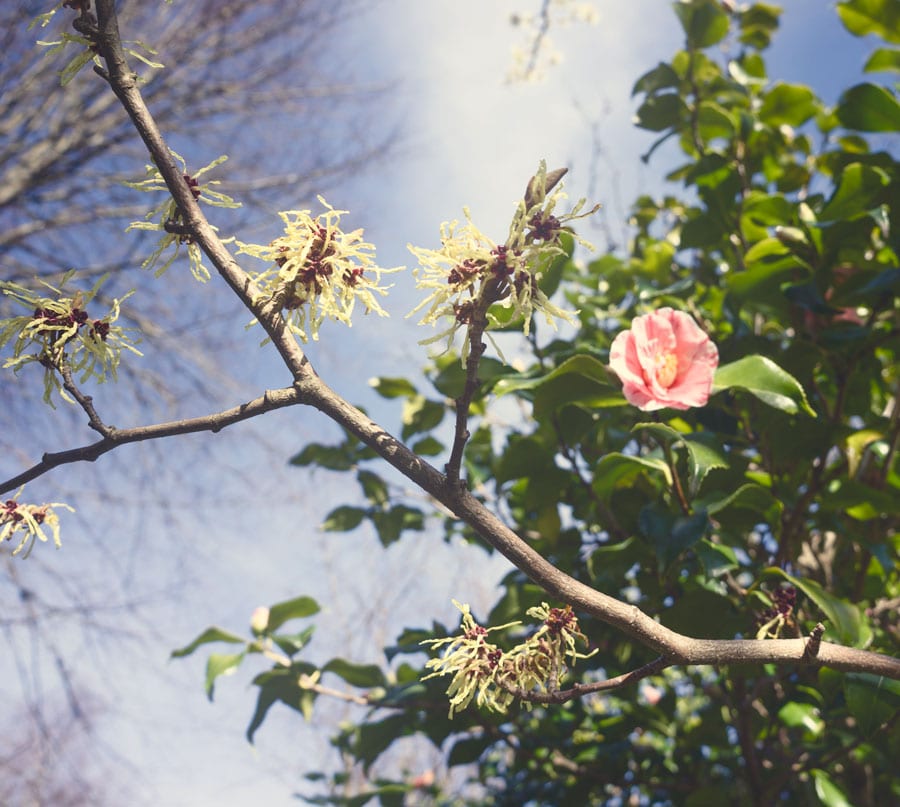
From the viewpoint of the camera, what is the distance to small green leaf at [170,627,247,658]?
133 cm

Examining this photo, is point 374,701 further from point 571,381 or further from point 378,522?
point 571,381

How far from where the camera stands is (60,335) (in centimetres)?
68

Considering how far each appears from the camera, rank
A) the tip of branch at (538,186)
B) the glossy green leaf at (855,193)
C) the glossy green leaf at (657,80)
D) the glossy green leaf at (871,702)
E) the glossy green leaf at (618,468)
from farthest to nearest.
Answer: the glossy green leaf at (657,80), the glossy green leaf at (855,193), the glossy green leaf at (618,468), the glossy green leaf at (871,702), the tip of branch at (538,186)

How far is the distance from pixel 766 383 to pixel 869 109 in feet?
2.22

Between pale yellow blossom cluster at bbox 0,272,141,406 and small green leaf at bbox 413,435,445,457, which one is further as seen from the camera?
small green leaf at bbox 413,435,445,457

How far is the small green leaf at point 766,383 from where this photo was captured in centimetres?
91

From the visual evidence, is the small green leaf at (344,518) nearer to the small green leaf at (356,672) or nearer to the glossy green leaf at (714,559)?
the small green leaf at (356,672)

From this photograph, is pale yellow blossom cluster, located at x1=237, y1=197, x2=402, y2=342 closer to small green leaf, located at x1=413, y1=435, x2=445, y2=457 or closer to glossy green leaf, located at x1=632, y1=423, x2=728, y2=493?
glossy green leaf, located at x1=632, y1=423, x2=728, y2=493

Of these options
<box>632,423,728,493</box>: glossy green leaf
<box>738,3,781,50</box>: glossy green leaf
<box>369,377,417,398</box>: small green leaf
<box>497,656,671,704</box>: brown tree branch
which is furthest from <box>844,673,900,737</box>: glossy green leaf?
<box>738,3,781,50</box>: glossy green leaf

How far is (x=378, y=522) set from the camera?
5.37ft

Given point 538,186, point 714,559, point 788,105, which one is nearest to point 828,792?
point 714,559

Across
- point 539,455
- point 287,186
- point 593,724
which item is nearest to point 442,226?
point 539,455

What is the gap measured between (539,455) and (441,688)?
0.47 meters

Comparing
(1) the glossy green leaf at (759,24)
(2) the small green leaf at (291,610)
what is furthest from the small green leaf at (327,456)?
(1) the glossy green leaf at (759,24)
